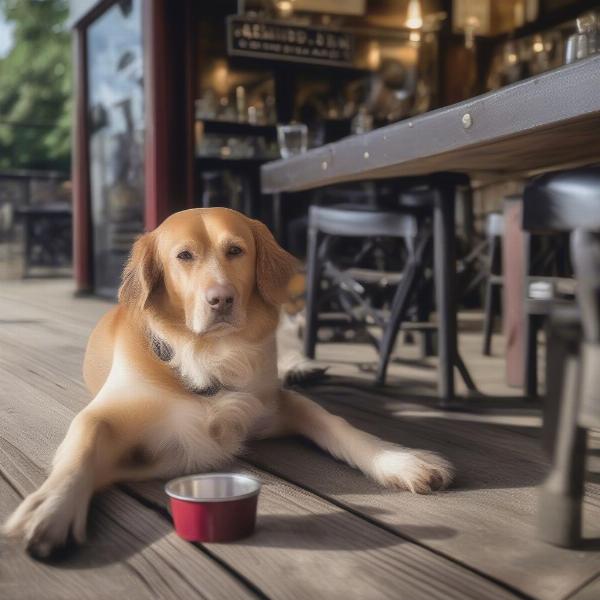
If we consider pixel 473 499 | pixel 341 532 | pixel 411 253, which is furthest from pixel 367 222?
pixel 341 532

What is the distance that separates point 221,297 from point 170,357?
0.22 m

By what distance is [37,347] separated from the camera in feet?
12.3

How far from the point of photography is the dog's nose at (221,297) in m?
1.63

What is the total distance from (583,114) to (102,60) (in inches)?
248

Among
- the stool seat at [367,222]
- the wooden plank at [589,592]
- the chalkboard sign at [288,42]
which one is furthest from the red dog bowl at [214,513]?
the chalkboard sign at [288,42]

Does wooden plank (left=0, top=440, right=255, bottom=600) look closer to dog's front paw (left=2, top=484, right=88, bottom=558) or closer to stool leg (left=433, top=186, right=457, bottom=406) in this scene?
dog's front paw (left=2, top=484, right=88, bottom=558)

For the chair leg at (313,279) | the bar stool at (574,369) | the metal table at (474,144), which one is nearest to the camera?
the bar stool at (574,369)

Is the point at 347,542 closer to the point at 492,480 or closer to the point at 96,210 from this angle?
the point at 492,480

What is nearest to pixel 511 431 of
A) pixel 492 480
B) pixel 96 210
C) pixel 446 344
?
pixel 446 344

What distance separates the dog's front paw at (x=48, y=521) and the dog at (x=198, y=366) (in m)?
0.18

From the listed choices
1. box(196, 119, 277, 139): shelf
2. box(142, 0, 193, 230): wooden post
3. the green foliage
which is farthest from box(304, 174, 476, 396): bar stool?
the green foliage

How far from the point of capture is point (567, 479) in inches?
43.1

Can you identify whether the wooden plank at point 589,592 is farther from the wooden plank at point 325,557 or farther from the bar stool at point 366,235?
the bar stool at point 366,235

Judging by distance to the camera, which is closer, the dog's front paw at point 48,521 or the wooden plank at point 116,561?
the wooden plank at point 116,561
